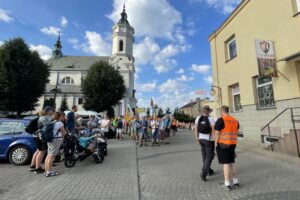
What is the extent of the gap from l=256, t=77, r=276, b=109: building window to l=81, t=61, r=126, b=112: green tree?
27669mm

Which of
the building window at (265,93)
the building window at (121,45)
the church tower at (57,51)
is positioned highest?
the church tower at (57,51)

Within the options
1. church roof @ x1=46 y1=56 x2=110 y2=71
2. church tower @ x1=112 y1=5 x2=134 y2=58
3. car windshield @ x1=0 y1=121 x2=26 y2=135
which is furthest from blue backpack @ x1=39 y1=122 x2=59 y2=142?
church roof @ x1=46 y1=56 x2=110 y2=71

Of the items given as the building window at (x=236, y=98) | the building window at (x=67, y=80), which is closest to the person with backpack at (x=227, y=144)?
the building window at (x=236, y=98)

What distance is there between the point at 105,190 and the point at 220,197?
2509 millimetres

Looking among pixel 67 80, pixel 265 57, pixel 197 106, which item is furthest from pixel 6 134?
pixel 67 80

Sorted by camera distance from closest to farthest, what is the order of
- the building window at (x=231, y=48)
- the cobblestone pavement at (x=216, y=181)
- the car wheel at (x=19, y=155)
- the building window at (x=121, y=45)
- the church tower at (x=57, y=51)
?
the cobblestone pavement at (x=216, y=181) → the car wheel at (x=19, y=155) → the building window at (x=231, y=48) → the building window at (x=121, y=45) → the church tower at (x=57, y=51)

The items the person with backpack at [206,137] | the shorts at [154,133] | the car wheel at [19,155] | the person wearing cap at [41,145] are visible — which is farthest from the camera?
the shorts at [154,133]

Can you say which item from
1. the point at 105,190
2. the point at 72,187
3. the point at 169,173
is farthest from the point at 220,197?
the point at 72,187

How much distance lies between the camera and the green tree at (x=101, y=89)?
35.3 metres

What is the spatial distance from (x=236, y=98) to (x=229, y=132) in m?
9.32

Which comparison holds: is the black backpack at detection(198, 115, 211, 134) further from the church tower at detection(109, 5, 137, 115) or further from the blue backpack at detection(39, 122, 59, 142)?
the church tower at detection(109, 5, 137, 115)

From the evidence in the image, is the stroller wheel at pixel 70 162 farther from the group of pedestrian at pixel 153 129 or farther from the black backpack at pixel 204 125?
the group of pedestrian at pixel 153 129

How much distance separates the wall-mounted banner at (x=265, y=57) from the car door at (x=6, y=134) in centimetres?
1033

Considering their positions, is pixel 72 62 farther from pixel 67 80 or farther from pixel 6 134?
pixel 6 134
